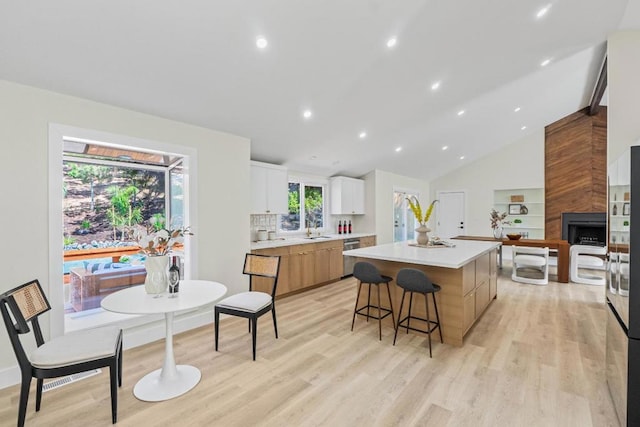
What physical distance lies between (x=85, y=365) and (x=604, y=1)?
5349mm

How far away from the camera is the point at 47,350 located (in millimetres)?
1848

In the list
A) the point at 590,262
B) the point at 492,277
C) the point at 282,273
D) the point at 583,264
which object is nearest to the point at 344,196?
the point at 282,273

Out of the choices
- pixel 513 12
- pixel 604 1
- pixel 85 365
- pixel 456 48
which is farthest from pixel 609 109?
pixel 85 365

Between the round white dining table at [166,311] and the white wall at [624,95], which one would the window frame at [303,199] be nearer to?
the round white dining table at [166,311]

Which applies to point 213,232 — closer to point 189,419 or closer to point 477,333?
point 189,419

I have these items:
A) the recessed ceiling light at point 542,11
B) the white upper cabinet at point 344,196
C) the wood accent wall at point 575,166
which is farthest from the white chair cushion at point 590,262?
the recessed ceiling light at point 542,11

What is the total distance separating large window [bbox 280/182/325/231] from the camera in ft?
18.9

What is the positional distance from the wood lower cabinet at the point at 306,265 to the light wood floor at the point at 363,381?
3.57 feet

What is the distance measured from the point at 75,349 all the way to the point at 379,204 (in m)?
5.76

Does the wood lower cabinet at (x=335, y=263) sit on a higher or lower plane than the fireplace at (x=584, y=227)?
lower

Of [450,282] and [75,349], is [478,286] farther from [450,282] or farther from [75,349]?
[75,349]

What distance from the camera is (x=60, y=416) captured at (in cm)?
194

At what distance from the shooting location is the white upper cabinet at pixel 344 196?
244 inches

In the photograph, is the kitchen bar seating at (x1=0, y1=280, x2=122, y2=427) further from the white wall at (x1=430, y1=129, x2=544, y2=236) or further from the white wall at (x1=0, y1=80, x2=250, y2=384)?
the white wall at (x1=430, y1=129, x2=544, y2=236)
